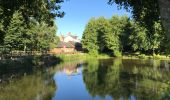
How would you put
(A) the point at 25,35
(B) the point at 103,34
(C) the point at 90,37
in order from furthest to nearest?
1. (C) the point at 90,37
2. (B) the point at 103,34
3. (A) the point at 25,35

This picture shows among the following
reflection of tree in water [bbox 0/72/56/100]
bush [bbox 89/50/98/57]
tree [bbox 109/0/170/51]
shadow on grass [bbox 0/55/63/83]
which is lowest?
reflection of tree in water [bbox 0/72/56/100]

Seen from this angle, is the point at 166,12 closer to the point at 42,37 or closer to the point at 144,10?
the point at 144,10

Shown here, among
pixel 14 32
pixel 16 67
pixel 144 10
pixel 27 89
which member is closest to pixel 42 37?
pixel 14 32

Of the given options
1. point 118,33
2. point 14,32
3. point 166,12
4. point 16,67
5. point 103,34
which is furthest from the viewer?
point 103,34

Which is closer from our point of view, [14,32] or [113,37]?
[14,32]

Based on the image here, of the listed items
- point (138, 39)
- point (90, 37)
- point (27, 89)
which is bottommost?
point (27, 89)

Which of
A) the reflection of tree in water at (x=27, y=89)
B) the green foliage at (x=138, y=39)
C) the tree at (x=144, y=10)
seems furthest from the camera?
the green foliage at (x=138, y=39)

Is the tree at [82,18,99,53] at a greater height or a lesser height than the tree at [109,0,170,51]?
greater

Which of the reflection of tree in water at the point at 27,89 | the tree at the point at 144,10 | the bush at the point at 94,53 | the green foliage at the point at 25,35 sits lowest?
the reflection of tree in water at the point at 27,89

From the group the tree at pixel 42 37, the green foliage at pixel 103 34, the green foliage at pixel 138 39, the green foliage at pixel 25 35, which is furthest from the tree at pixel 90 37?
the tree at pixel 42 37

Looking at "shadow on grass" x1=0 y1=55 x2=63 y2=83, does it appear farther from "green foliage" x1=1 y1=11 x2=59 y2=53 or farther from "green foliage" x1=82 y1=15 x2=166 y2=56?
"green foliage" x1=82 y1=15 x2=166 y2=56

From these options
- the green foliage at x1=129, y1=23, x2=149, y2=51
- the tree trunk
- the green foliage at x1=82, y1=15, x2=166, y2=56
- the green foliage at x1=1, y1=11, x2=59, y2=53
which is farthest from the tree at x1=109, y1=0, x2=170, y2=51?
the green foliage at x1=82, y1=15, x2=166, y2=56

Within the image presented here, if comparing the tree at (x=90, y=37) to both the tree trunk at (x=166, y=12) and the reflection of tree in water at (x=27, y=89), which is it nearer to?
the reflection of tree in water at (x=27, y=89)

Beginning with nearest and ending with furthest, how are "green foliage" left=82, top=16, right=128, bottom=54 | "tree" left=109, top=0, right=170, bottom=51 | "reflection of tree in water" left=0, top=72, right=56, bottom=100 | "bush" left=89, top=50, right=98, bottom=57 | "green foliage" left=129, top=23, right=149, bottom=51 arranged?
1. "tree" left=109, top=0, right=170, bottom=51
2. "reflection of tree in water" left=0, top=72, right=56, bottom=100
3. "green foliage" left=129, top=23, right=149, bottom=51
4. "green foliage" left=82, top=16, right=128, bottom=54
5. "bush" left=89, top=50, right=98, bottom=57
